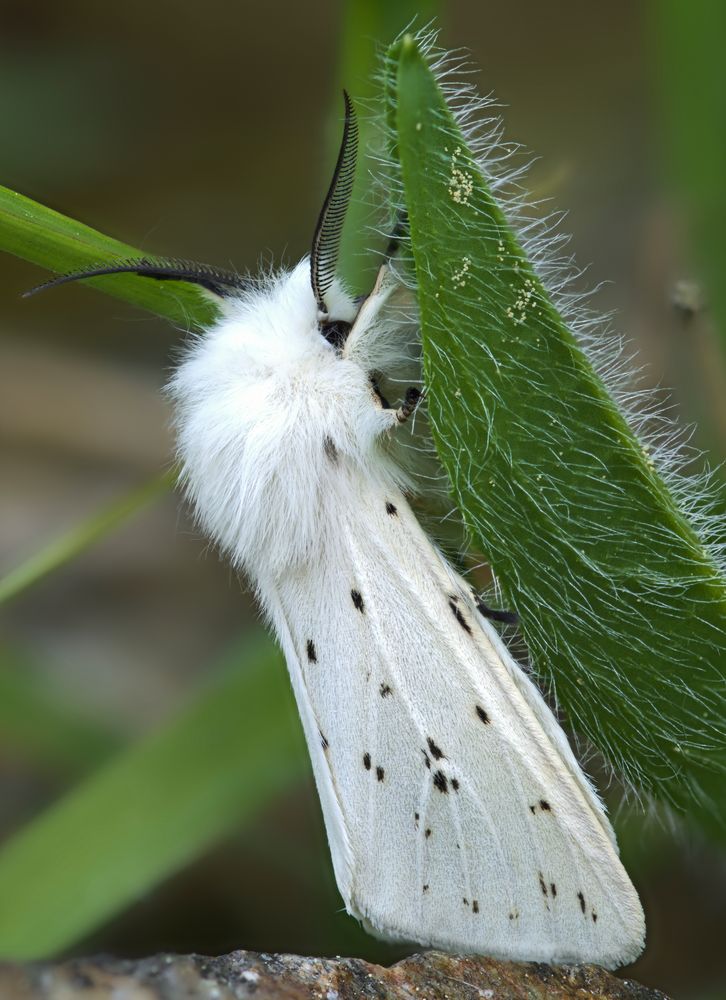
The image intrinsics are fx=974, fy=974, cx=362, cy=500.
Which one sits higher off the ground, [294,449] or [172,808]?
[294,449]

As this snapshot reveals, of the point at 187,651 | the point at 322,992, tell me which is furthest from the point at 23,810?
the point at 322,992

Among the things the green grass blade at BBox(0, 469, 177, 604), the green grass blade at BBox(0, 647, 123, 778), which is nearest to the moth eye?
the green grass blade at BBox(0, 469, 177, 604)

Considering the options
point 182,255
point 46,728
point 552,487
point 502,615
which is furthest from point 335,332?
point 182,255

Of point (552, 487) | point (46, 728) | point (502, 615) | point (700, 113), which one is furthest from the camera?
point (46, 728)

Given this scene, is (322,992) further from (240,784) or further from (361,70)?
(361,70)

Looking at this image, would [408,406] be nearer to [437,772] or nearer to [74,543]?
[437,772]

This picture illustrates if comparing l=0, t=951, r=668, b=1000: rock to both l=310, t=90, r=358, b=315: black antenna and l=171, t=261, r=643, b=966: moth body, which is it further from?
l=310, t=90, r=358, b=315: black antenna
